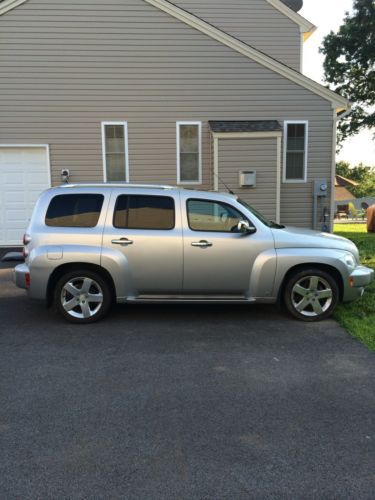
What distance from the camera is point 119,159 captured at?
11.6 metres

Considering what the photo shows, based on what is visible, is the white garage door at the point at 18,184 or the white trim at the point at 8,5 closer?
the white trim at the point at 8,5

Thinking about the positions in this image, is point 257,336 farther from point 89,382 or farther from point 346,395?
point 89,382

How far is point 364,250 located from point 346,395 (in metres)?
7.75

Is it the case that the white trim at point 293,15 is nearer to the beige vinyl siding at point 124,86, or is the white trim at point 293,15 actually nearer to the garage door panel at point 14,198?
the beige vinyl siding at point 124,86

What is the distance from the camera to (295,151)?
1196cm

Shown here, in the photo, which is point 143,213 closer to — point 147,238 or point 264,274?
point 147,238

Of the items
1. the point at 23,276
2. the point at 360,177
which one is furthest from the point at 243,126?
the point at 360,177

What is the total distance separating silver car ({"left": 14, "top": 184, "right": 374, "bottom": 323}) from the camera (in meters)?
5.41

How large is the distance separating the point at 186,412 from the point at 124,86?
32.3 feet

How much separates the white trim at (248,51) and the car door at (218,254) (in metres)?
7.51

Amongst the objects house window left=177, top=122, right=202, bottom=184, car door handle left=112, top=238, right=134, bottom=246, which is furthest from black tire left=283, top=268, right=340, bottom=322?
house window left=177, top=122, right=202, bottom=184

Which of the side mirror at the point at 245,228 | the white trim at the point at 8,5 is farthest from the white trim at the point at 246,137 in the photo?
the side mirror at the point at 245,228

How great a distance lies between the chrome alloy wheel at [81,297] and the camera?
5469 millimetres

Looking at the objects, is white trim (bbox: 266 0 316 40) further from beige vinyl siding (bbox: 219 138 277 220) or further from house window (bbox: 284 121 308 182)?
beige vinyl siding (bbox: 219 138 277 220)
